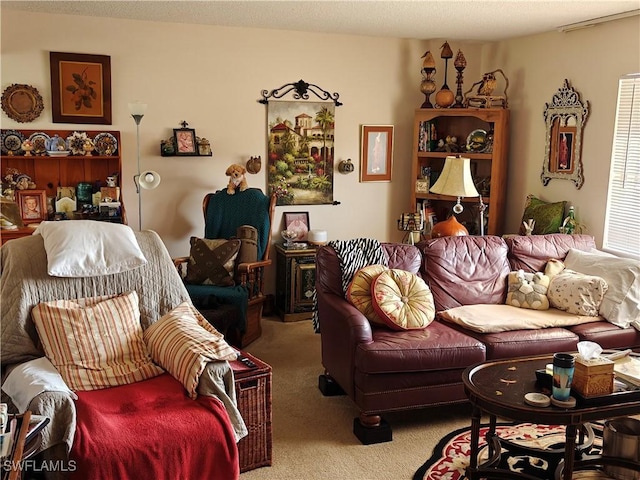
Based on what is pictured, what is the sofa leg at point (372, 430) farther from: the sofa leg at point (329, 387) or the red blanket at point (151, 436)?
the red blanket at point (151, 436)

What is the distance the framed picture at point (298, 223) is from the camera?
5.37 metres

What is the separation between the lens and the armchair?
430cm

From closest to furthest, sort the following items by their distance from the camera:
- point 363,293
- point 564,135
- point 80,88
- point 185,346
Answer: point 185,346
point 363,293
point 80,88
point 564,135

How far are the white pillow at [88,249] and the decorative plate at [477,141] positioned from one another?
3.33m

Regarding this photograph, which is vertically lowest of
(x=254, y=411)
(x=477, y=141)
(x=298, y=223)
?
(x=254, y=411)

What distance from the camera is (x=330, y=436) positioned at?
10.6 feet

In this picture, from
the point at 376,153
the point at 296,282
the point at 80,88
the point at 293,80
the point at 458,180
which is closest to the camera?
the point at 458,180

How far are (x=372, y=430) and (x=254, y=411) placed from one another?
68 centimetres

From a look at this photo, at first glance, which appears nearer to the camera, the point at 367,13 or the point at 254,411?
the point at 254,411

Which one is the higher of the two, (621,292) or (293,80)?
(293,80)

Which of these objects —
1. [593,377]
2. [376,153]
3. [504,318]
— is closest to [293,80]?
[376,153]

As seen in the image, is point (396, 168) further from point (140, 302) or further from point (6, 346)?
point (6, 346)

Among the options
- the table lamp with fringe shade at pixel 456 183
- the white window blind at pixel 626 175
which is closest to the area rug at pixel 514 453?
the table lamp with fringe shade at pixel 456 183

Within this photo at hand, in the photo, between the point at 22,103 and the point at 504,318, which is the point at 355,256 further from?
the point at 22,103
